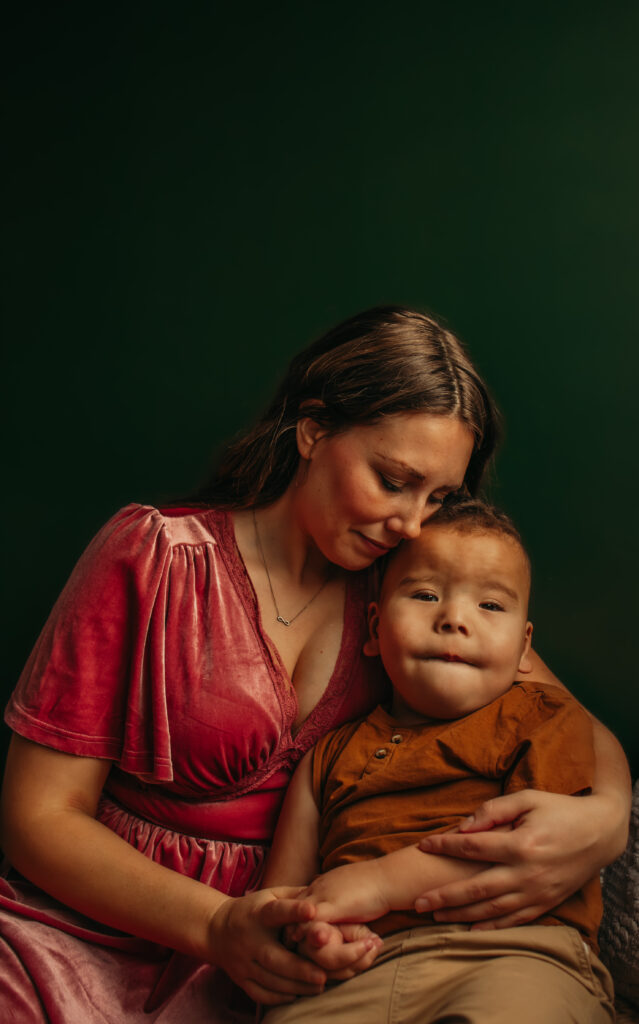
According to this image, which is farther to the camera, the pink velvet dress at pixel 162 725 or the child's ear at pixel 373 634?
the child's ear at pixel 373 634

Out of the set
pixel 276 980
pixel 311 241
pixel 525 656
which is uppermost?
pixel 311 241

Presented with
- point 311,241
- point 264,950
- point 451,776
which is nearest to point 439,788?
point 451,776

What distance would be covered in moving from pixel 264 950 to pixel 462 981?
0.91 feet

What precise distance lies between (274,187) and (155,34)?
17.2 inches

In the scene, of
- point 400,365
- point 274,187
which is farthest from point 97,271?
point 400,365

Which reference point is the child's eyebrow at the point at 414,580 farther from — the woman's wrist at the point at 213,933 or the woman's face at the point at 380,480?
the woman's wrist at the point at 213,933

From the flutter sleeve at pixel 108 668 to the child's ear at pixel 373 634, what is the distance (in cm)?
37

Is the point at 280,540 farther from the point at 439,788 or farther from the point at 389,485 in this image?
the point at 439,788

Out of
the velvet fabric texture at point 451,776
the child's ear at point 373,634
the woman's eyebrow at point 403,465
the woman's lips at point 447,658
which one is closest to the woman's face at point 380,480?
the woman's eyebrow at point 403,465

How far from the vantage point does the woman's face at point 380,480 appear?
150 centimetres

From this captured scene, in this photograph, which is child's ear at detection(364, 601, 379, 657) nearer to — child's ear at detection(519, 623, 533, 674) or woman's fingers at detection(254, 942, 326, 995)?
child's ear at detection(519, 623, 533, 674)

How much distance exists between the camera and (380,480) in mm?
1514

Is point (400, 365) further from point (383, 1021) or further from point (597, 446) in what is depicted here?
point (383, 1021)

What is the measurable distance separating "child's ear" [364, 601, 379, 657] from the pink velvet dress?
0.32 ft
